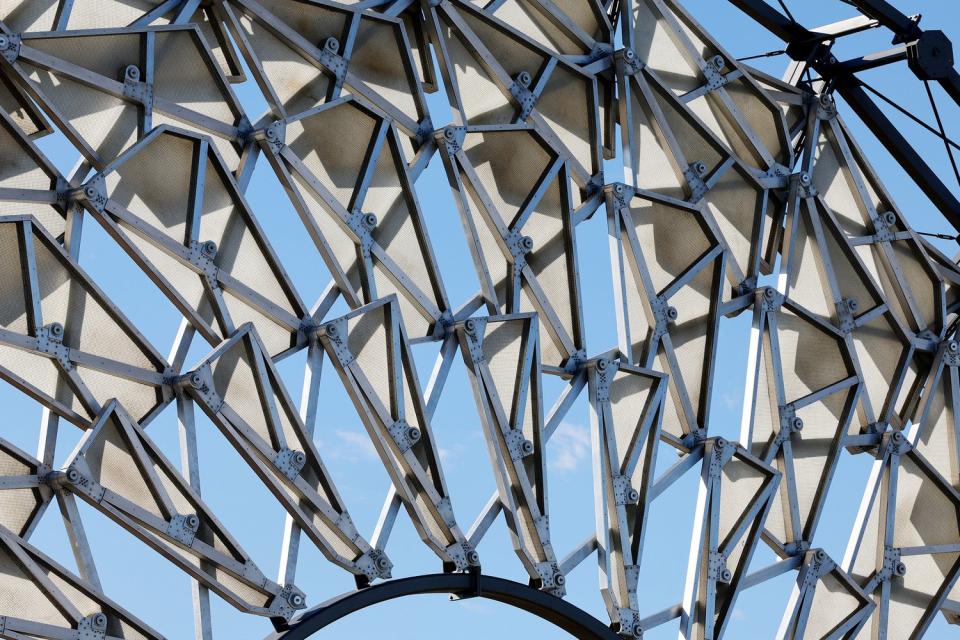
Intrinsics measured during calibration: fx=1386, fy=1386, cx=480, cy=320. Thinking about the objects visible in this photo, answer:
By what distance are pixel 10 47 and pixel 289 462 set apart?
5.37 metres

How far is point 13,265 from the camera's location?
14078 millimetres

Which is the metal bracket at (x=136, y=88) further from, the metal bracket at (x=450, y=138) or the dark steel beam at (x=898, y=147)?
the dark steel beam at (x=898, y=147)

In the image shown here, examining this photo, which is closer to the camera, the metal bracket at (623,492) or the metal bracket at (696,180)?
the metal bracket at (623,492)

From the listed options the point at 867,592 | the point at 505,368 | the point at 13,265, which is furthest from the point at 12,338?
the point at 867,592

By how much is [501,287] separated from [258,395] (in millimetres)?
4210

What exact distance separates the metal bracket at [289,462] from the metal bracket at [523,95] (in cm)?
606

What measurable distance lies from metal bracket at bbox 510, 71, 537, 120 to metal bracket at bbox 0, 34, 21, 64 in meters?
7.01

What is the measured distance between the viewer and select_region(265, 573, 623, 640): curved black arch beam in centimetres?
1538

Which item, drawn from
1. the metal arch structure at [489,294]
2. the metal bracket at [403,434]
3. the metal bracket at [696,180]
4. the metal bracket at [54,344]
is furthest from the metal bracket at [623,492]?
the metal bracket at [54,344]

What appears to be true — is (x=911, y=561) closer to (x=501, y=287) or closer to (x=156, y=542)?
(x=501, y=287)

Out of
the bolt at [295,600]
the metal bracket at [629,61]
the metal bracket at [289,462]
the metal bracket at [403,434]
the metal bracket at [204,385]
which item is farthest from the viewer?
the metal bracket at [629,61]

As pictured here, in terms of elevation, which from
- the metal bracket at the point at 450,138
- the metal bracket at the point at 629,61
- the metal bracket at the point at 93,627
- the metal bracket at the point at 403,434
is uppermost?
the metal bracket at the point at 629,61

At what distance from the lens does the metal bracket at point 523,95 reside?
19016mm

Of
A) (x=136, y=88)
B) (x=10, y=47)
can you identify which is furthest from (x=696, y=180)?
(x=10, y=47)
